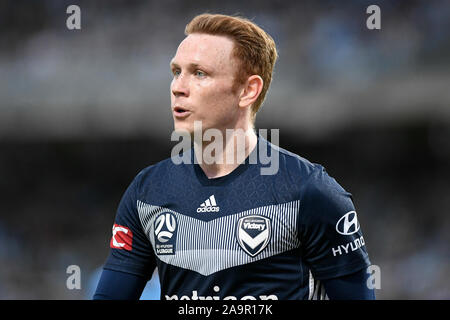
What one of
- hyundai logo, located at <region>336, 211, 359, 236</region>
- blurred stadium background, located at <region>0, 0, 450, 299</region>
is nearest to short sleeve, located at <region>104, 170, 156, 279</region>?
hyundai logo, located at <region>336, 211, 359, 236</region>

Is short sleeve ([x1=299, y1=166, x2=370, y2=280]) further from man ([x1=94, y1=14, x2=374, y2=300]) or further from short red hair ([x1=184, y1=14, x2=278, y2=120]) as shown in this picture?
short red hair ([x1=184, y1=14, x2=278, y2=120])

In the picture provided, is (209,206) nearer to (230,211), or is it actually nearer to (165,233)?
(230,211)

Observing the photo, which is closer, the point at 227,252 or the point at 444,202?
the point at 227,252

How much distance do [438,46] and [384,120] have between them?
1410mm

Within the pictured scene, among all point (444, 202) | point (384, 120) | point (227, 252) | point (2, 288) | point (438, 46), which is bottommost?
point (2, 288)

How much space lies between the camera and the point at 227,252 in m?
3.24

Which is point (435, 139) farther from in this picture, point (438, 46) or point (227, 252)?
point (227, 252)

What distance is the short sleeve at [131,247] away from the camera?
3.50 m

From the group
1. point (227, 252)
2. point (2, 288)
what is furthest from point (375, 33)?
Answer: point (227, 252)

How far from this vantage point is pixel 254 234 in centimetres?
324

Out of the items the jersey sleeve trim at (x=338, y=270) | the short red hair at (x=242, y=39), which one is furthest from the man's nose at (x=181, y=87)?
the jersey sleeve trim at (x=338, y=270)

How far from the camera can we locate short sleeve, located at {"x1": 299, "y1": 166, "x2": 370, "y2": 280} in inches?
125

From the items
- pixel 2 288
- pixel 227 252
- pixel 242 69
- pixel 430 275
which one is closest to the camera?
pixel 227 252

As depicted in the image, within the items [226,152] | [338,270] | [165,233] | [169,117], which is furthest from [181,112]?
[169,117]
